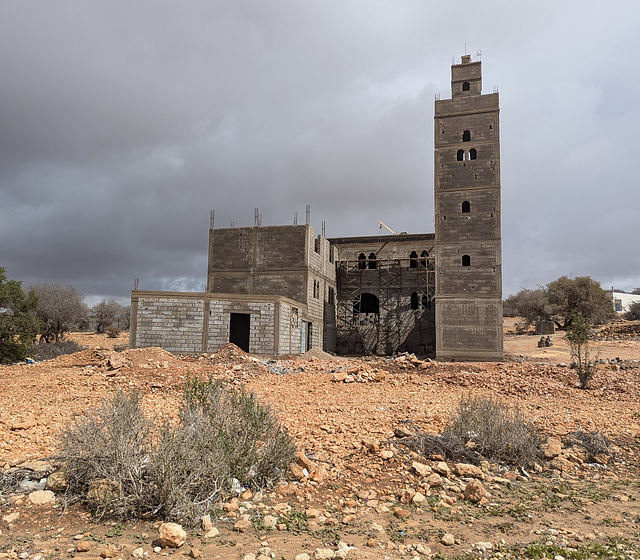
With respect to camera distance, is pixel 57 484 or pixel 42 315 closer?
pixel 57 484

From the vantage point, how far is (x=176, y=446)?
446cm

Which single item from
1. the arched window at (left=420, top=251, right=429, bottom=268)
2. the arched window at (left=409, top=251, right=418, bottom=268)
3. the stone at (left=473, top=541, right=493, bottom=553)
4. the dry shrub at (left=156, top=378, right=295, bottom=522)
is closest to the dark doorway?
the arched window at (left=409, top=251, right=418, bottom=268)

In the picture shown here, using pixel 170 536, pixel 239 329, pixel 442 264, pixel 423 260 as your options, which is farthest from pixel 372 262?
pixel 170 536

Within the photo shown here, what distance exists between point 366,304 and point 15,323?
23.1 metres

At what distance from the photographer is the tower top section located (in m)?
29.9

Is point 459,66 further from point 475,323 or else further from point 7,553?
point 7,553

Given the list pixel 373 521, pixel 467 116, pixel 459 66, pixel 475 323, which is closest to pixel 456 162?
pixel 467 116

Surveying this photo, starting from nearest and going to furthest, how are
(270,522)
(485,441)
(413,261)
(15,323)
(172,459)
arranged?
1. (270,522)
2. (172,459)
3. (485,441)
4. (15,323)
5. (413,261)

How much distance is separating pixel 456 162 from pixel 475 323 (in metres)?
10.1

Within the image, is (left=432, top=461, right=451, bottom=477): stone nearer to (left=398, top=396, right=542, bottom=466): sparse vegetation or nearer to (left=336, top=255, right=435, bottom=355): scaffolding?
(left=398, top=396, right=542, bottom=466): sparse vegetation

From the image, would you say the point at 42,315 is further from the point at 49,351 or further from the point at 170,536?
the point at 170,536

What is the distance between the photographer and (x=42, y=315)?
31.8m

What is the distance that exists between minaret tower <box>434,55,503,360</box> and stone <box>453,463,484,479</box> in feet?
74.0

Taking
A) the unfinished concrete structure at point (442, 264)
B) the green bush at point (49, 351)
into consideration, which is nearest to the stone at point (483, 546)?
the unfinished concrete structure at point (442, 264)
